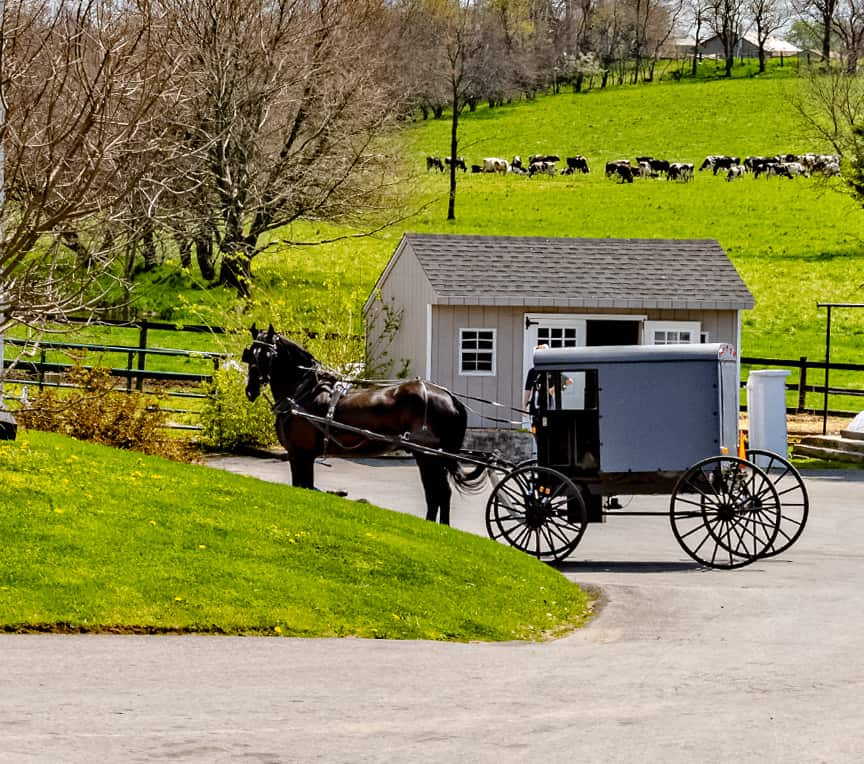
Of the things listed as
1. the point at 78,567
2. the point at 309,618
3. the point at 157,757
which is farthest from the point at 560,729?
the point at 78,567

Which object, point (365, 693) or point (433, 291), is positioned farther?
point (433, 291)

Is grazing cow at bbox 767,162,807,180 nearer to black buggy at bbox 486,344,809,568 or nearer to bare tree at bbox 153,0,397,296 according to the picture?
bare tree at bbox 153,0,397,296

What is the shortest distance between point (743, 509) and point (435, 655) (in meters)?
6.96

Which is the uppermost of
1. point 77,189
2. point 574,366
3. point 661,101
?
point 661,101

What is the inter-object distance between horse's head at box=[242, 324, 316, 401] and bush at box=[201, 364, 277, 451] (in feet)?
30.4

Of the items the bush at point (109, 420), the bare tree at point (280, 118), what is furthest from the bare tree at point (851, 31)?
the bush at point (109, 420)

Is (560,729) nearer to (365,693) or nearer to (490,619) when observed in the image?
(365,693)

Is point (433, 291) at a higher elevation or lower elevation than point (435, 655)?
higher

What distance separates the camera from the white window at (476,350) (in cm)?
2983

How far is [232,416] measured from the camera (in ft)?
94.9

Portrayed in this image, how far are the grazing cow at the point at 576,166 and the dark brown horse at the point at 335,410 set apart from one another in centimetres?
6425

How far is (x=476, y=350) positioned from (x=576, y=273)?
2.71 meters

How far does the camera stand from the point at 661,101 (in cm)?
10275

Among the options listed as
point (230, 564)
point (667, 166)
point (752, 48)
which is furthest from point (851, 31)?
point (230, 564)
